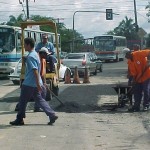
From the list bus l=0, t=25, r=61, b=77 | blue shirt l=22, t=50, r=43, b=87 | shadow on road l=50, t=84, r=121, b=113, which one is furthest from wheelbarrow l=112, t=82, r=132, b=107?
bus l=0, t=25, r=61, b=77

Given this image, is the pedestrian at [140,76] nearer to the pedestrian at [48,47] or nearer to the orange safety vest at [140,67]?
the orange safety vest at [140,67]

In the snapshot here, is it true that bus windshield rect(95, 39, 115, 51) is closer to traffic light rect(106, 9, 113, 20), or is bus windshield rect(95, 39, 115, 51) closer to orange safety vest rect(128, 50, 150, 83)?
traffic light rect(106, 9, 113, 20)

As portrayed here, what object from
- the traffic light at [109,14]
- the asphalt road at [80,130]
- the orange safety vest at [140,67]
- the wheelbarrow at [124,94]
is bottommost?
the asphalt road at [80,130]

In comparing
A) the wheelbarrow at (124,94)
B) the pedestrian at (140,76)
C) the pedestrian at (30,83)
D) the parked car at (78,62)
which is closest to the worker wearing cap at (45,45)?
the wheelbarrow at (124,94)

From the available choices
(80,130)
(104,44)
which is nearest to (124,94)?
(80,130)

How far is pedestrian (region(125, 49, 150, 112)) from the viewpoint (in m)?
13.3

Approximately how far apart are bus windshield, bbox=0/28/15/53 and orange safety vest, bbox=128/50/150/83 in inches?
708

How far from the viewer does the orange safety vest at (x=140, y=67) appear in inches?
523

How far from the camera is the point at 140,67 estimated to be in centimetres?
1333

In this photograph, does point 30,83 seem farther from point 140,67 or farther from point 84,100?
point 84,100

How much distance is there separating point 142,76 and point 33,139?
15.7 ft

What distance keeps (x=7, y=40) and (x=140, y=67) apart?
60.2 feet

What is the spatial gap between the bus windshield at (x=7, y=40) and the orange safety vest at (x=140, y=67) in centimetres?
1798

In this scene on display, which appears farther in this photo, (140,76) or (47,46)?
(47,46)
